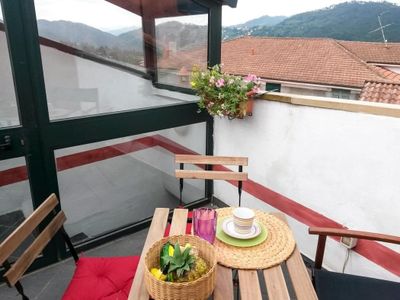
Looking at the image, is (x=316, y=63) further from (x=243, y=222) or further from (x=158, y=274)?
(x=158, y=274)

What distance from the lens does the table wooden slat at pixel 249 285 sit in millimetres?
1049

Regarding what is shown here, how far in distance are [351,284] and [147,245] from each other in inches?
40.2

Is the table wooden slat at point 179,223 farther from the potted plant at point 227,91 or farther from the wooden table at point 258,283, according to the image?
the potted plant at point 227,91

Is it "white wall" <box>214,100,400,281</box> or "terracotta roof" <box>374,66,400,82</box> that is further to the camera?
"terracotta roof" <box>374,66,400,82</box>

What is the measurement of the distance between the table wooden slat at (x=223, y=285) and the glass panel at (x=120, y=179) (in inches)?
60.1

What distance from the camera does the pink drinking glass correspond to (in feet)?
4.23

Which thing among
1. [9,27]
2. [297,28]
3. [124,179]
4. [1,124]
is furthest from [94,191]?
[297,28]

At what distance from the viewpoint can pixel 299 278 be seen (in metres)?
1.12

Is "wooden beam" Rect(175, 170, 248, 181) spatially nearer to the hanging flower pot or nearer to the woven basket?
the hanging flower pot

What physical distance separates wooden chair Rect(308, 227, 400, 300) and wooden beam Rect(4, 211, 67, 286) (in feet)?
4.36

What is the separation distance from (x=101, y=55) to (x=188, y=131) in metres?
1.02

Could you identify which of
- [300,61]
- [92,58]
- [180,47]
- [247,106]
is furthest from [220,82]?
[300,61]

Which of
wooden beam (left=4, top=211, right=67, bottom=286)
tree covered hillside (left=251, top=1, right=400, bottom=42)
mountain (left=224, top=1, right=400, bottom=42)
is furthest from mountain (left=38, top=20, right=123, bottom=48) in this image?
tree covered hillside (left=251, top=1, right=400, bottom=42)

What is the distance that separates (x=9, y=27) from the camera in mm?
1743
